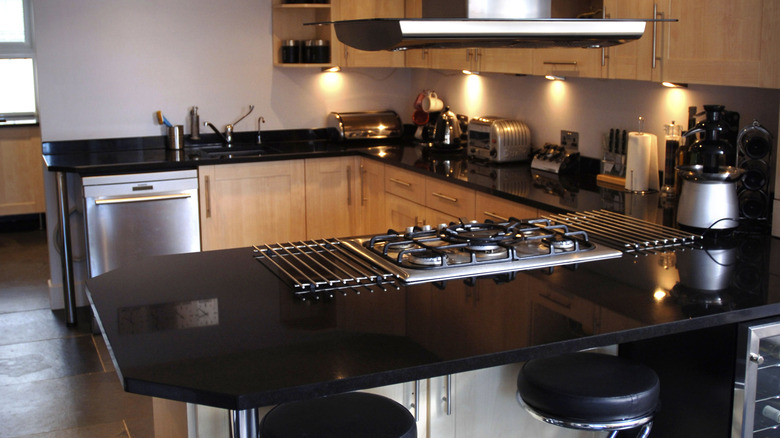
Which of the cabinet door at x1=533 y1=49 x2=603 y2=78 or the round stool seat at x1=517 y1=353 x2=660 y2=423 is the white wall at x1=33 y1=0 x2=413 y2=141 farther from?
the round stool seat at x1=517 y1=353 x2=660 y2=423

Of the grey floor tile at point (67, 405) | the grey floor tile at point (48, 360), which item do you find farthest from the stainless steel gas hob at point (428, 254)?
the grey floor tile at point (48, 360)

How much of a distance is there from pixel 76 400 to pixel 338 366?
Answer: 8.15 feet

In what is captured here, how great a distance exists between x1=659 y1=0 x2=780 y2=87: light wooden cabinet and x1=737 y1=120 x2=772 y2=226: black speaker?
25 cm

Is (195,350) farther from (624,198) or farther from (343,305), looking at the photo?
(624,198)

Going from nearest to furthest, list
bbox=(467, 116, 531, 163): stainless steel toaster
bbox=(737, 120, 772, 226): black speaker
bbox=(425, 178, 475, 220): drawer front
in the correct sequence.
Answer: bbox=(737, 120, 772, 226): black speaker
bbox=(425, 178, 475, 220): drawer front
bbox=(467, 116, 531, 163): stainless steel toaster

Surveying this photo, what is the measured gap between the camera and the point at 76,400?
12.2ft

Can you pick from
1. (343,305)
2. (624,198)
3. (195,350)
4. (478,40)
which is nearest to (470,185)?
(624,198)

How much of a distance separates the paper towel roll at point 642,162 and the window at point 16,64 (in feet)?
16.8

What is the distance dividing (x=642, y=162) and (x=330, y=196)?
2.10m

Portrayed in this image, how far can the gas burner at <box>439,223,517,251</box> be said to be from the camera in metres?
2.43

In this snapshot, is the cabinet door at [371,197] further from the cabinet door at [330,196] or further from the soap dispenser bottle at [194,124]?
the soap dispenser bottle at [194,124]

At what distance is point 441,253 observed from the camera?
7.71 ft

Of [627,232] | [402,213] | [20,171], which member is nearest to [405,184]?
[402,213]

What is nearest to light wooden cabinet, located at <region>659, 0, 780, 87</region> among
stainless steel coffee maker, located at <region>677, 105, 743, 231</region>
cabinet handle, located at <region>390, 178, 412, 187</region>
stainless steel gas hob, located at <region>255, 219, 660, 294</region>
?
stainless steel coffee maker, located at <region>677, 105, 743, 231</region>
